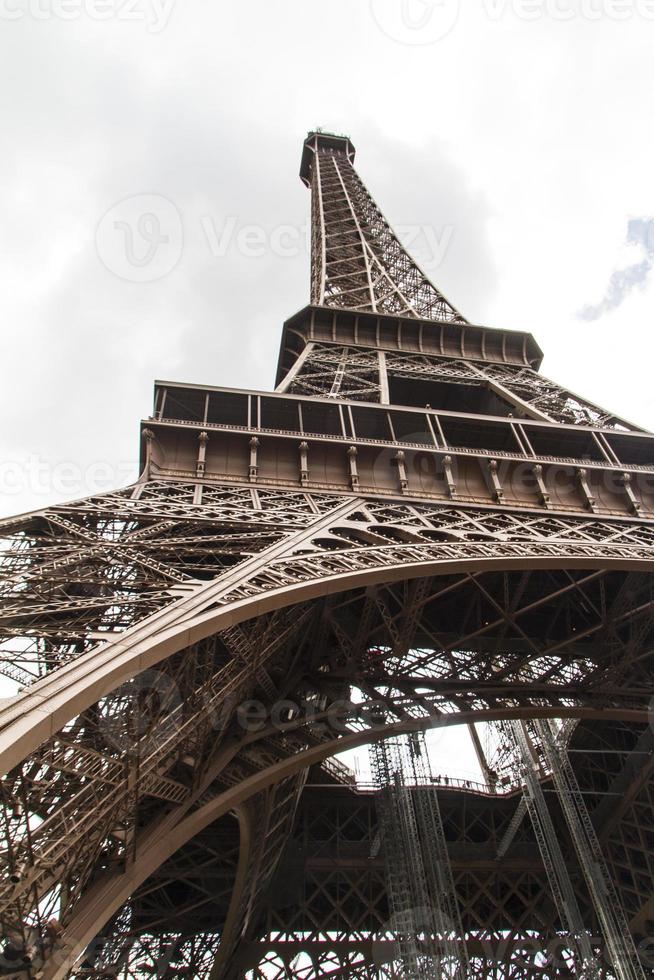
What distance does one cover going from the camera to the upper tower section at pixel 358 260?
35791mm

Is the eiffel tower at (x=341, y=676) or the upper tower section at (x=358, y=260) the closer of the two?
the eiffel tower at (x=341, y=676)

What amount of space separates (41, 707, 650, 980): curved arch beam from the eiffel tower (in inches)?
1.8

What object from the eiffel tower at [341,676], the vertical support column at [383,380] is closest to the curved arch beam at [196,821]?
the eiffel tower at [341,676]

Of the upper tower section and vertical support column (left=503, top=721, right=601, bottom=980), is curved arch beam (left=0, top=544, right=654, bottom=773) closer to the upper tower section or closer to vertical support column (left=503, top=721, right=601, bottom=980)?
vertical support column (left=503, top=721, right=601, bottom=980)

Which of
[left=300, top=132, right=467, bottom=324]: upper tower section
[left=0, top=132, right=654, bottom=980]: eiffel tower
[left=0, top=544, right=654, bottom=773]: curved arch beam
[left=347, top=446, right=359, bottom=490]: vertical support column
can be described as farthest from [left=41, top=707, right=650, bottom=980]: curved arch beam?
[left=300, top=132, right=467, bottom=324]: upper tower section

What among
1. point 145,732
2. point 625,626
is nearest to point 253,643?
point 145,732

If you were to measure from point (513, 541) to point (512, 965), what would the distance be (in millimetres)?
18076

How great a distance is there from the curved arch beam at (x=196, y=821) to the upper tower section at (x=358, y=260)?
721 inches

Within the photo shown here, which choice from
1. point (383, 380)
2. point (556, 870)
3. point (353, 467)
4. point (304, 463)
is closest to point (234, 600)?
point (304, 463)

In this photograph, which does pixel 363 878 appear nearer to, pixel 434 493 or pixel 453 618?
pixel 453 618

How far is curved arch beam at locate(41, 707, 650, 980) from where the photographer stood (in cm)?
893

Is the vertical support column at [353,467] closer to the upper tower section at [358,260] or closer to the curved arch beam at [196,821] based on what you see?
the curved arch beam at [196,821]

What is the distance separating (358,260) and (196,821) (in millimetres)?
34530

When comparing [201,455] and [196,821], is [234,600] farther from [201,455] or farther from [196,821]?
[201,455]
